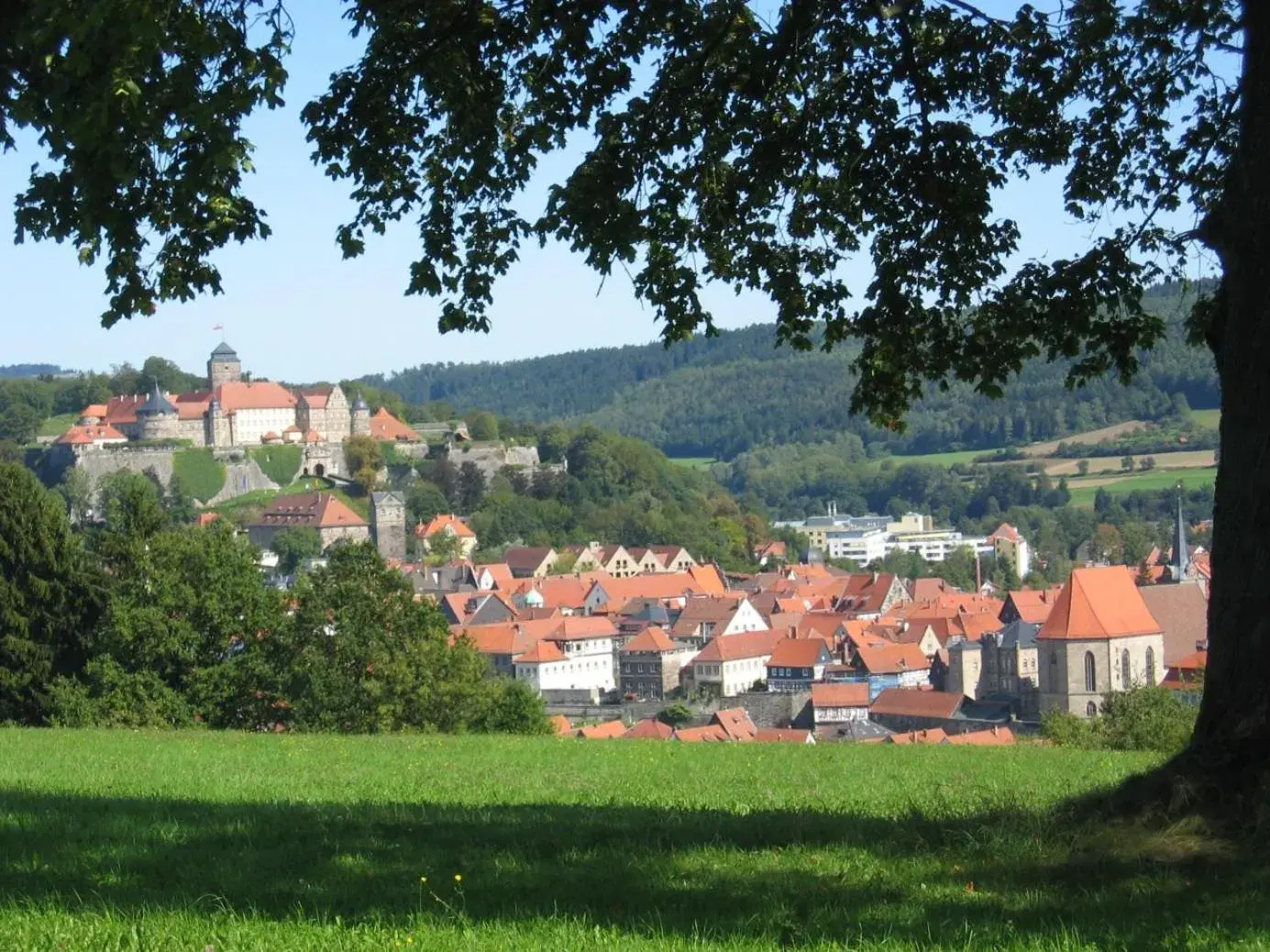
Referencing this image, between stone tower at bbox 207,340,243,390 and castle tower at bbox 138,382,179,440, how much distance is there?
12.0m

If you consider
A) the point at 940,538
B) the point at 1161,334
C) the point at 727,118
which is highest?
the point at 727,118

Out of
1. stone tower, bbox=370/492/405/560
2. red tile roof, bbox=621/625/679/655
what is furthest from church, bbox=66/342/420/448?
red tile roof, bbox=621/625/679/655

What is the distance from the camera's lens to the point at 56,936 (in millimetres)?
4617

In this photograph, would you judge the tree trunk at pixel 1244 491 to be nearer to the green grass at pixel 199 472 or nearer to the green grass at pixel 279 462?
the green grass at pixel 199 472

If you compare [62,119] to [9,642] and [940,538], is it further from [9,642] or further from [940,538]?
[940,538]

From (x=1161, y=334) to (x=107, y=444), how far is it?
431 feet

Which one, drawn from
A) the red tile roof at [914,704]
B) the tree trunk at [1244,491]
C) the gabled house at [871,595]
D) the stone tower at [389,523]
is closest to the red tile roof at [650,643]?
the gabled house at [871,595]

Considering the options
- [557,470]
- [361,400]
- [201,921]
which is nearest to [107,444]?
[361,400]

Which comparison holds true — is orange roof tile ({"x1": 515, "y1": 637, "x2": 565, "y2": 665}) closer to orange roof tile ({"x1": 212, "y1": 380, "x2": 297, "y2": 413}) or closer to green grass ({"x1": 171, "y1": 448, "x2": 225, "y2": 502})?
green grass ({"x1": 171, "y1": 448, "x2": 225, "y2": 502})

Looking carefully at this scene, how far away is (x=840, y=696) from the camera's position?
5253cm

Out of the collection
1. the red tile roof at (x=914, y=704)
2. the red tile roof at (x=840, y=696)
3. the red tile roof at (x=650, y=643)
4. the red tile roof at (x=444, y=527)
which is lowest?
the red tile roof at (x=650, y=643)

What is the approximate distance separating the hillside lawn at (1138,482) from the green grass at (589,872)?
132 meters

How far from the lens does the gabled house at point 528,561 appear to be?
113938 mm

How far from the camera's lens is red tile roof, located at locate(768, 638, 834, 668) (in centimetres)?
7112
